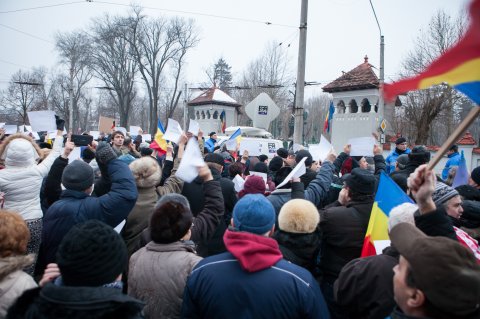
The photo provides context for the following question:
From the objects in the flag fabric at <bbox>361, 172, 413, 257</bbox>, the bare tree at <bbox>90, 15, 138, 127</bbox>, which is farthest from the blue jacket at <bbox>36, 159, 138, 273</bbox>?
the bare tree at <bbox>90, 15, 138, 127</bbox>

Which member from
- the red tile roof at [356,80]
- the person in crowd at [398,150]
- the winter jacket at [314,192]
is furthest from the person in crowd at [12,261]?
the red tile roof at [356,80]

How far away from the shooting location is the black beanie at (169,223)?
2594 millimetres

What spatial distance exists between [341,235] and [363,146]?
2361mm

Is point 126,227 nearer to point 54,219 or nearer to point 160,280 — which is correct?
point 54,219

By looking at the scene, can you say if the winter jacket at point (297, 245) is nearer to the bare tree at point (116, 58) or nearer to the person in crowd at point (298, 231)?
the person in crowd at point (298, 231)

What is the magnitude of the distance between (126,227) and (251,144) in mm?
9215

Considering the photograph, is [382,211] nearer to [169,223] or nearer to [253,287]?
[253,287]

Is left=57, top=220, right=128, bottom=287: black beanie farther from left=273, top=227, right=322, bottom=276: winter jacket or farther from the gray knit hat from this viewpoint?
the gray knit hat

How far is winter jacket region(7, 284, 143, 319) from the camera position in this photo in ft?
5.28

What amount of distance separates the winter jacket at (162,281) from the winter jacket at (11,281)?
65cm

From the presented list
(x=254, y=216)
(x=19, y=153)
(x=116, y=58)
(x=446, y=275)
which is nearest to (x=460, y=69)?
(x=446, y=275)

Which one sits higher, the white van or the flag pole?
the flag pole

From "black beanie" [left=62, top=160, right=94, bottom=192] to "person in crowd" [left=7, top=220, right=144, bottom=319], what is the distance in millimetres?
1493

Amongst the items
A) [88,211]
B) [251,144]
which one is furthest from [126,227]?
[251,144]
